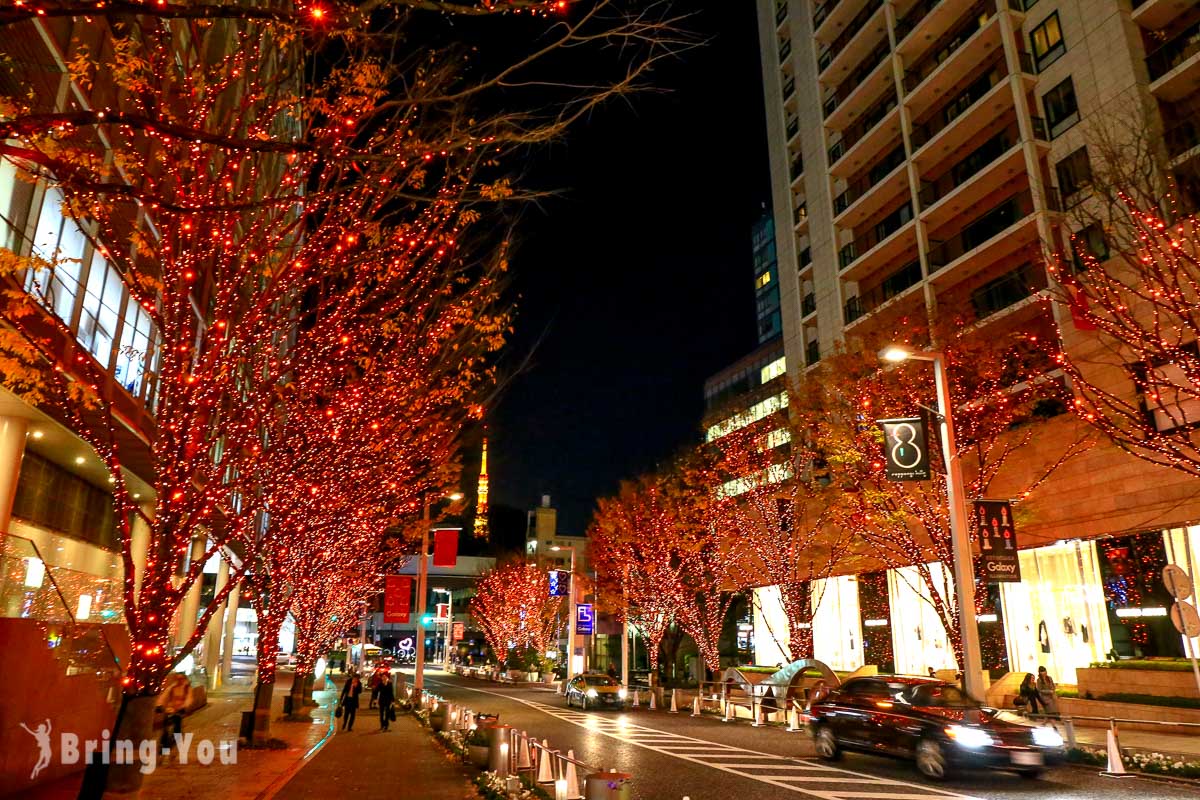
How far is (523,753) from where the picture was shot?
38.4 feet

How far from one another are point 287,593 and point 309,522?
436 cm

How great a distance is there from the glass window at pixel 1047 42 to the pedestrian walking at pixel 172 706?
119 feet

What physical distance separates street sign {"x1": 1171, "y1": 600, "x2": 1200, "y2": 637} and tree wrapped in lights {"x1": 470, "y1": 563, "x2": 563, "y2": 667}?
1945 inches

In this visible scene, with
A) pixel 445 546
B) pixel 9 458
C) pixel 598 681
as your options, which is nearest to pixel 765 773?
pixel 9 458

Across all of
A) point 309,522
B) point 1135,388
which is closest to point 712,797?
point 309,522

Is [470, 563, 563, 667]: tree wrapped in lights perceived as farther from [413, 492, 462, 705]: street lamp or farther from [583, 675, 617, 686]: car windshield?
[413, 492, 462, 705]: street lamp

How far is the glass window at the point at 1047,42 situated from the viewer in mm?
29891

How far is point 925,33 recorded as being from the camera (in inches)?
1407

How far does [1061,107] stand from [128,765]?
34.8m

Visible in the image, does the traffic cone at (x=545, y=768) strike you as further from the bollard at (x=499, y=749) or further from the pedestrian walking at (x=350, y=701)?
the pedestrian walking at (x=350, y=701)

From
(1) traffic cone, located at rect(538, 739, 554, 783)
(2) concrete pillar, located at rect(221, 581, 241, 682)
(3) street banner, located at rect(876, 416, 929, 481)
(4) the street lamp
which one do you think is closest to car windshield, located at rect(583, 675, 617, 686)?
(4) the street lamp

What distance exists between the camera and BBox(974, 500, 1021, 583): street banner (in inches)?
592

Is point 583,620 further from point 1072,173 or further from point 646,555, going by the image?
point 1072,173

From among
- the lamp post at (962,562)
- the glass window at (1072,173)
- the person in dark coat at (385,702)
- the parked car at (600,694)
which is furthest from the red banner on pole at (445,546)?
the glass window at (1072,173)
